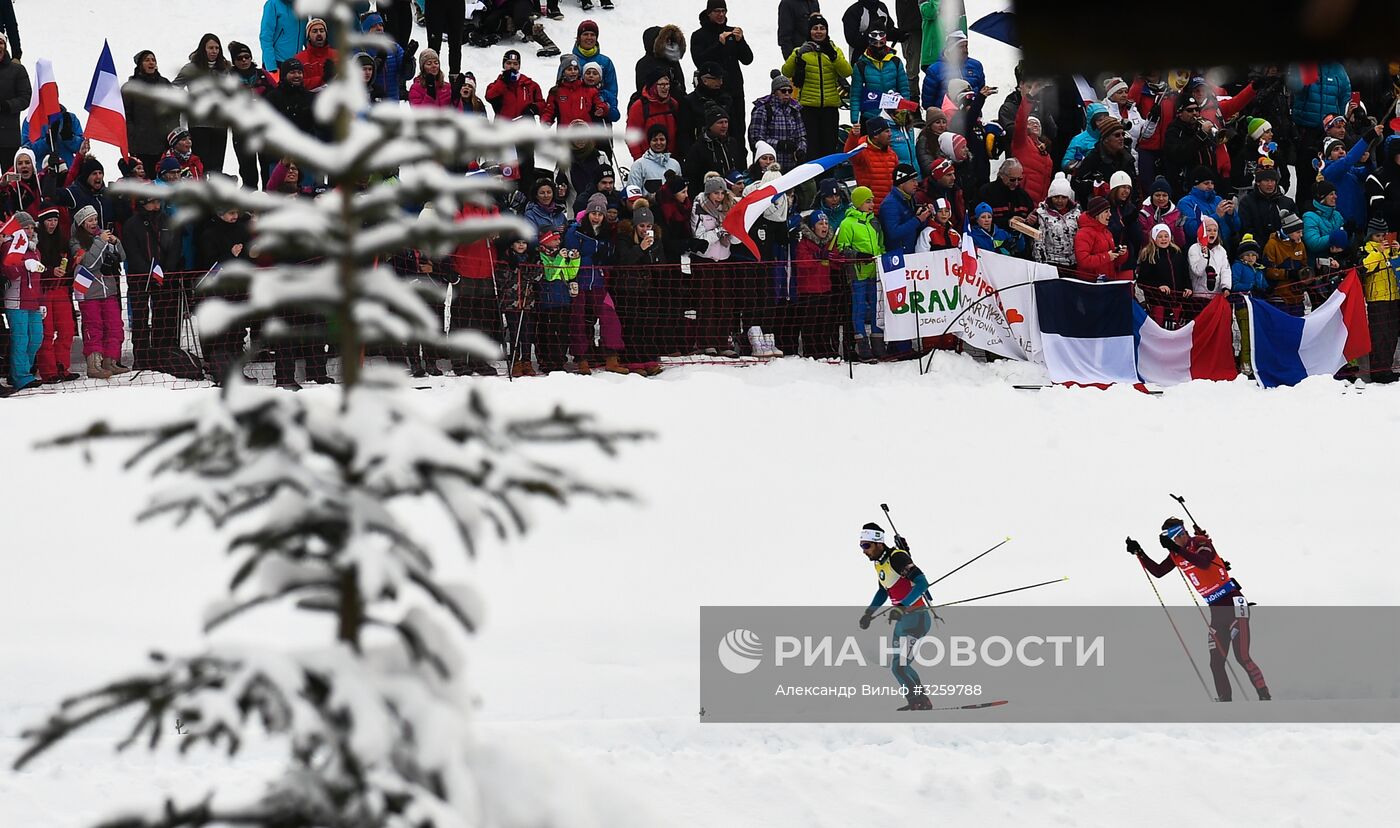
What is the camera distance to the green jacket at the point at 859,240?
1605 centimetres

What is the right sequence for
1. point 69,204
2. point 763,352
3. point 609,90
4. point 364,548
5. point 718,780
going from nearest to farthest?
point 364,548 < point 718,780 < point 69,204 < point 763,352 < point 609,90

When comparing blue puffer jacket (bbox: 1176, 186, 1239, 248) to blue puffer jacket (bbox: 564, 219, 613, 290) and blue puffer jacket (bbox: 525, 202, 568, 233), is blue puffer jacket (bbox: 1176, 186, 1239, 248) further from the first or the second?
blue puffer jacket (bbox: 525, 202, 568, 233)

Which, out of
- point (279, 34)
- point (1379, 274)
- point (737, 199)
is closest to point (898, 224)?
point (737, 199)

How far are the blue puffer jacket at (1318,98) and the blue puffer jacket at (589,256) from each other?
26.7 feet

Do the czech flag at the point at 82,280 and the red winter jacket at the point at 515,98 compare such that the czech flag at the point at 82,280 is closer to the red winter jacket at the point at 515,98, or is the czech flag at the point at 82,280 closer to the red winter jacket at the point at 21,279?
the red winter jacket at the point at 21,279

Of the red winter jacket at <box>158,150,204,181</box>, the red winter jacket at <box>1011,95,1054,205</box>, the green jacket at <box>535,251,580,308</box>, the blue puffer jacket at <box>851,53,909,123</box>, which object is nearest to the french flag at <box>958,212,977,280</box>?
the red winter jacket at <box>1011,95,1054,205</box>

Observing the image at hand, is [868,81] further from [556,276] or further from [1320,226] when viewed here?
[1320,226]

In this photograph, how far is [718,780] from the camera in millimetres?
10891

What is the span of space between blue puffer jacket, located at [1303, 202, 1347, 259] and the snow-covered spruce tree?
14.7 m

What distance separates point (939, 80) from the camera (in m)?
19.3

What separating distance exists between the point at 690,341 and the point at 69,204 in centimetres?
571

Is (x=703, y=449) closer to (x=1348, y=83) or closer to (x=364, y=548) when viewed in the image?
(x=1348, y=83)

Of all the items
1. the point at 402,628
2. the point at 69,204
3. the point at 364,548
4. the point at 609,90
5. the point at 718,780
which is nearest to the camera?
the point at 364,548

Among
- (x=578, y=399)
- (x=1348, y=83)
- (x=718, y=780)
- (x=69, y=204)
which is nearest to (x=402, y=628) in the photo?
(x=718, y=780)
